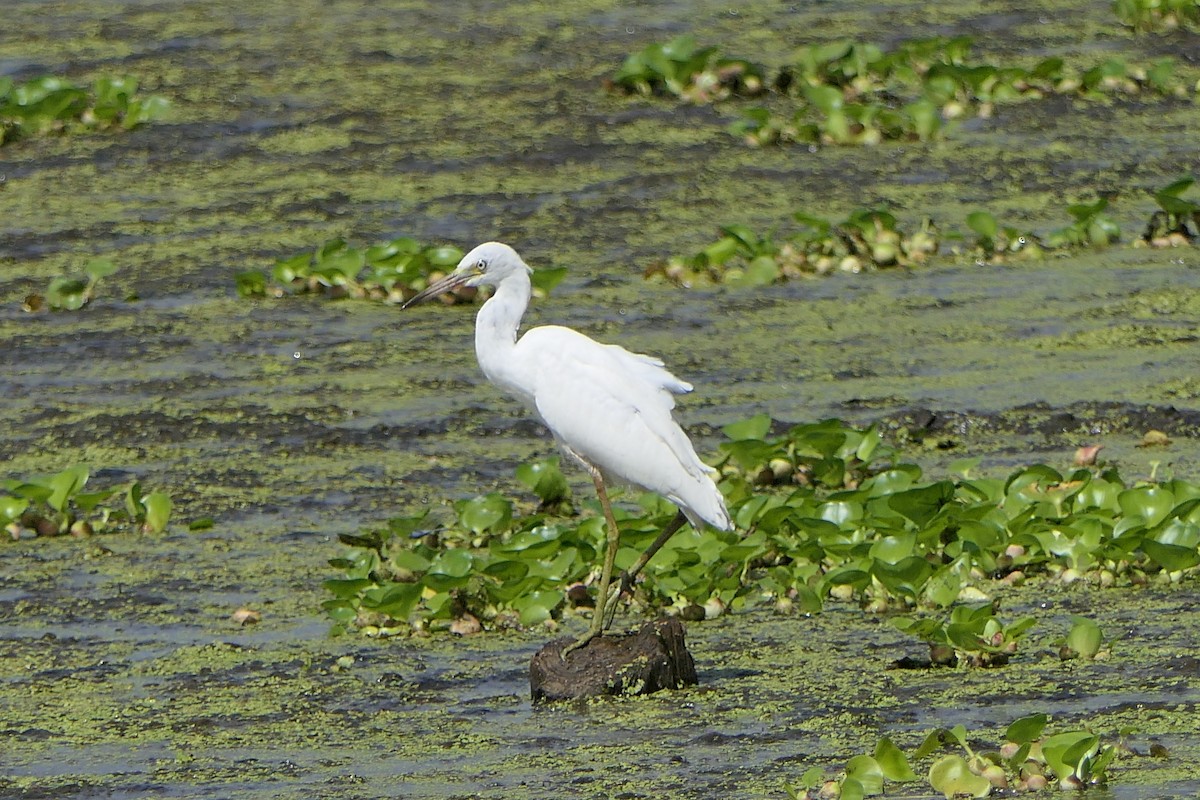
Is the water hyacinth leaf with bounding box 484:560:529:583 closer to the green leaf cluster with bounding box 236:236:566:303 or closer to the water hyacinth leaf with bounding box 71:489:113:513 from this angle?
the water hyacinth leaf with bounding box 71:489:113:513

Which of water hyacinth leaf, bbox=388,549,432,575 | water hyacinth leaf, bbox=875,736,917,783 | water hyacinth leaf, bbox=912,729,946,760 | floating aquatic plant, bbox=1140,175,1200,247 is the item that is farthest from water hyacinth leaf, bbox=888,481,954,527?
floating aquatic plant, bbox=1140,175,1200,247

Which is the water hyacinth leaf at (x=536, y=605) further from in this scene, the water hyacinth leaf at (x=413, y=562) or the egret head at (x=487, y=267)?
the egret head at (x=487, y=267)

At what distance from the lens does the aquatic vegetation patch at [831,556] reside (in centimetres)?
589

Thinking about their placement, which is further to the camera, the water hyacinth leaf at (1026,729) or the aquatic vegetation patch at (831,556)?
the aquatic vegetation patch at (831,556)

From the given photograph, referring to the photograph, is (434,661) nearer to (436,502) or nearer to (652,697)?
(652,697)

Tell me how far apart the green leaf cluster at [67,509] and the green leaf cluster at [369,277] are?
2394mm

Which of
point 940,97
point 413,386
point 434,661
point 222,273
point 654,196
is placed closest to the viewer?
point 434,661

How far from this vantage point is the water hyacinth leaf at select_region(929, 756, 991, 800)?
13.7 feet

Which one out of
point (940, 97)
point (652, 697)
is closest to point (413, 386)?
point (652, 697)

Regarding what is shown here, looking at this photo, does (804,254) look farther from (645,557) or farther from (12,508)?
(645,557)

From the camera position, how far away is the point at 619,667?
524 cm

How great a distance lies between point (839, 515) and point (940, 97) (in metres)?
5.68

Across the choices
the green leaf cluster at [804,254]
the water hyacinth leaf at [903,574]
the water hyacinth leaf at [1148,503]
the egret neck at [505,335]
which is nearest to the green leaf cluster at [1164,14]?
the green leaf cluster at [804,254]

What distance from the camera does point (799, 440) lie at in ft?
22.7
